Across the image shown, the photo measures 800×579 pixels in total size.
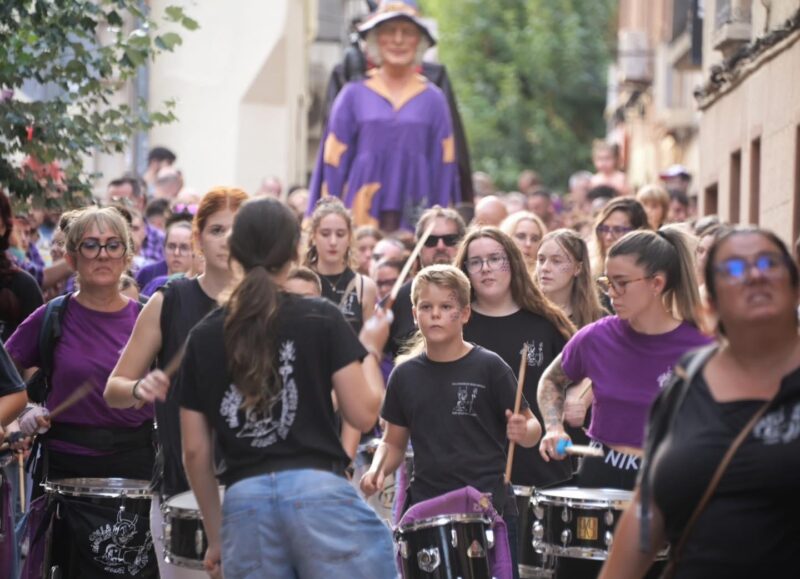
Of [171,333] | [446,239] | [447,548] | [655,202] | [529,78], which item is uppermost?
[529,78]

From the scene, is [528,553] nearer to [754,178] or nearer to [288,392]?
[288,392]

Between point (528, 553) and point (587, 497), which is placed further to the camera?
point (528, 553)

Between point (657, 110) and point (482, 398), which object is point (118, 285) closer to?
point (482, 398)

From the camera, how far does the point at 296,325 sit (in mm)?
6188

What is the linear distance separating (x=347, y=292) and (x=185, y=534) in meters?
4.78

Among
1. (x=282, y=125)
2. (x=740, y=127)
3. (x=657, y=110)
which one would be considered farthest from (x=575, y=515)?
(x=657, y=110)

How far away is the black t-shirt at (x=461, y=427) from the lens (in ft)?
27.9

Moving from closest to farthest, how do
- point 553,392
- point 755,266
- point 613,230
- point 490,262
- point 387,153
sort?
point 755,266 → point 553,392 → point 490,262 → point 613,230 → point 387,153

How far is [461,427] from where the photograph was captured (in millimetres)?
8562

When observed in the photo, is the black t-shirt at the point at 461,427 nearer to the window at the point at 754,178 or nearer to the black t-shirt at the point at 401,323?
the black t-shirt at the point at 401,323

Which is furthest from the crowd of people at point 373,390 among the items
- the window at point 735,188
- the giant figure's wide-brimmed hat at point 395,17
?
the giant figure's wide-brimmed hat at point 395,17

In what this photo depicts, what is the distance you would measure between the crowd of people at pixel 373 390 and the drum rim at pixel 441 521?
0.40ft

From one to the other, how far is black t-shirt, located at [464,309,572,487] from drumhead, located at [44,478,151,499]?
183cm

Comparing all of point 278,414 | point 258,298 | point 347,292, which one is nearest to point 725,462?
point 278,414
